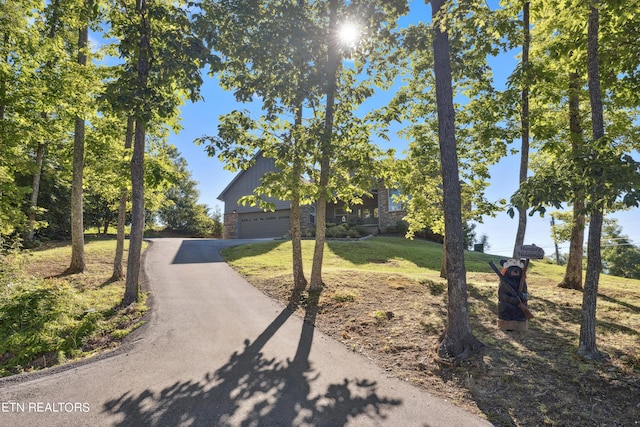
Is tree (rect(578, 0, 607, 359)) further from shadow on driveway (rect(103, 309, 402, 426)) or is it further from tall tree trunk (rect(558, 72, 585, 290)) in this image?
tall tree trunk (rect(558, 72, 585, 290))

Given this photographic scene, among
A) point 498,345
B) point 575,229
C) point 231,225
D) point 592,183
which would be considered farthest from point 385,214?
point 592,183

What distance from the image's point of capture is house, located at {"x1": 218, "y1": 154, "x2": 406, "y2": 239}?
2794cm

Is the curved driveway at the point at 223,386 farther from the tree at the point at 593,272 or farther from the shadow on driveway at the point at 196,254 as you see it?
the shadow on driveway at the point at 196,254

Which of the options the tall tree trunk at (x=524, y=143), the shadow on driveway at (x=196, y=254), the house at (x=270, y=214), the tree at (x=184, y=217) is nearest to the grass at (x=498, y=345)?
the tall tree trunk at (x=524, y=143)

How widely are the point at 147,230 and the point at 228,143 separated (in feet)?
95.5

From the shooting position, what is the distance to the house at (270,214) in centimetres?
2794

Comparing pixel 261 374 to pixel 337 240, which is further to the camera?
pixel 337 240

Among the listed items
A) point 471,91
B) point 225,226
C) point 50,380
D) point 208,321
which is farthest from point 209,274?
point 225,226

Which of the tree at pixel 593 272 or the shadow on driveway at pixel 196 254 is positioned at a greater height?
the tree at pixel 593 272

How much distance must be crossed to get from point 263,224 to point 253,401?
2545 centimetres

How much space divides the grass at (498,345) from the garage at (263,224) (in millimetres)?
16608

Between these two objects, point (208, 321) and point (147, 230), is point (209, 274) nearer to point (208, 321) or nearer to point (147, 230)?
point (208, 321)

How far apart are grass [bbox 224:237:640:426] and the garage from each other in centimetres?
1661

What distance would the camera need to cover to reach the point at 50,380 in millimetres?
4664
